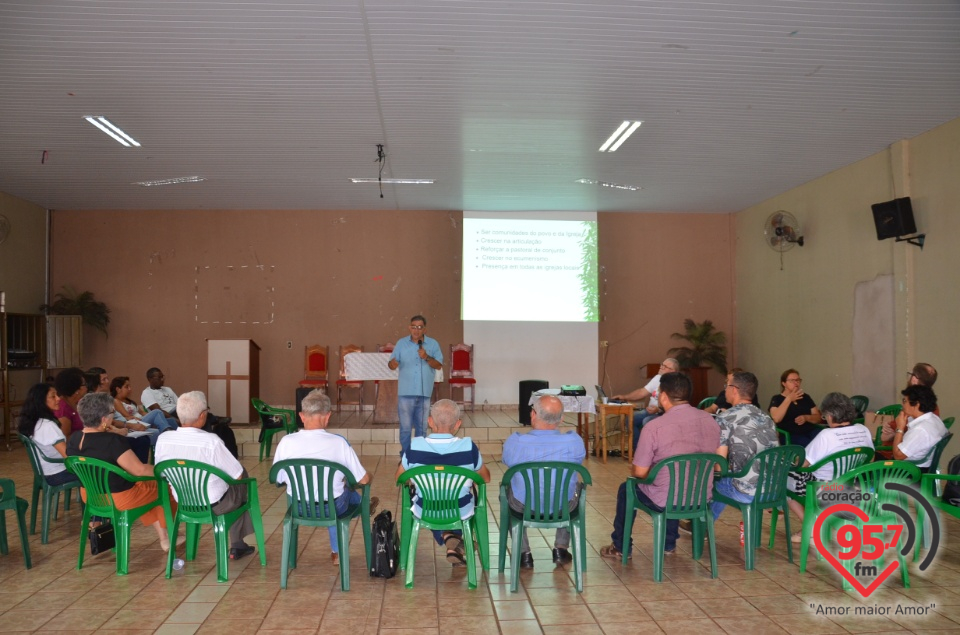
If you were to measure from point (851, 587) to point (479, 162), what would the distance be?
6036mm

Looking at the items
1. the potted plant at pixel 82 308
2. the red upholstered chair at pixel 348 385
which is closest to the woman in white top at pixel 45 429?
the red upholstered chair at pixel 348 385


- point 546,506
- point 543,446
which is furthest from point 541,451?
point 546,506

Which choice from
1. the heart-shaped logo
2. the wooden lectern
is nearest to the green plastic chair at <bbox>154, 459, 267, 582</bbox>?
the heart-shaped logo

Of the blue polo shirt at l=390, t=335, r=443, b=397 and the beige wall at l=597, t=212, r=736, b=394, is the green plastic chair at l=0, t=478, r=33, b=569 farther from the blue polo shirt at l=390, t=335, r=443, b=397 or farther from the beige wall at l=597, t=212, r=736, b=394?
the beige wall at l=597, t=212, r=736, b=394

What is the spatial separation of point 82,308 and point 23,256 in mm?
1003

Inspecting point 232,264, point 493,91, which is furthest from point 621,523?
point 232,264

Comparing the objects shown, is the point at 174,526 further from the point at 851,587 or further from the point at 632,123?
the point at 632,123

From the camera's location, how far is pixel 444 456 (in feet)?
13.0

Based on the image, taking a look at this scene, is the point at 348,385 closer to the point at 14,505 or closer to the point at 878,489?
the point at 14,505

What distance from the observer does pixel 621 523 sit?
448cm

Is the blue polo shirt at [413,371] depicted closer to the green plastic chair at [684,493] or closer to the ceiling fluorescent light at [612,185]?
the ceiling fluorescent light at [612,185]

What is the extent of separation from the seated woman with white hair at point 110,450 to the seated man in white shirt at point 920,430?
4431 millimetres

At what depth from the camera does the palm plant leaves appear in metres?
11.3

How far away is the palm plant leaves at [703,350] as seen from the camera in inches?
446
